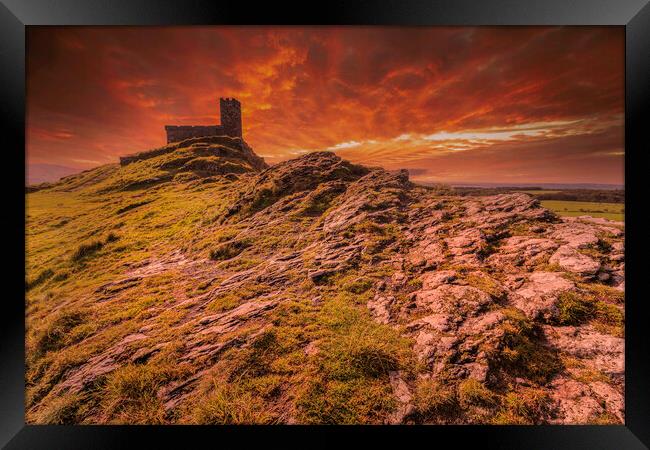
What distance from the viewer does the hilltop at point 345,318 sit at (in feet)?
15.3

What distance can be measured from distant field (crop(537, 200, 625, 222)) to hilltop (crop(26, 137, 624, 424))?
0.27 meters

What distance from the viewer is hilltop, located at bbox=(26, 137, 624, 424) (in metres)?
4.66

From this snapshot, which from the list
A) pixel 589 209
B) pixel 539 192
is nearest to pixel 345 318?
pixel 589 209

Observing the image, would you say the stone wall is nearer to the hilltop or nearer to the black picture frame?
the hilltop

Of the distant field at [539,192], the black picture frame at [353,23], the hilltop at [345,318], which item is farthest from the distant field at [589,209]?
the black picture frame at [353,23]

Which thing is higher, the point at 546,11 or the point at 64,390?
the point at 546,11

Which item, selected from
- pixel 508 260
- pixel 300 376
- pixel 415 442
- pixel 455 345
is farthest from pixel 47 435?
pixel 508 260

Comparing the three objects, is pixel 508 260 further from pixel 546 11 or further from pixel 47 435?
pixel 47 435

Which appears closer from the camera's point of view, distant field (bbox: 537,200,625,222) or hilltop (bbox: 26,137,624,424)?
hilltop (bbox: 26,137,624,424)

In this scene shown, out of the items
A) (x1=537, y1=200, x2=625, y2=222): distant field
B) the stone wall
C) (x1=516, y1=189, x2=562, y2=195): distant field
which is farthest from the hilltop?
the stone wall

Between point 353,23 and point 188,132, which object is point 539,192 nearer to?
point 353,23

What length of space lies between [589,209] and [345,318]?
29.3ft

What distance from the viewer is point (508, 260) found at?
649cm
